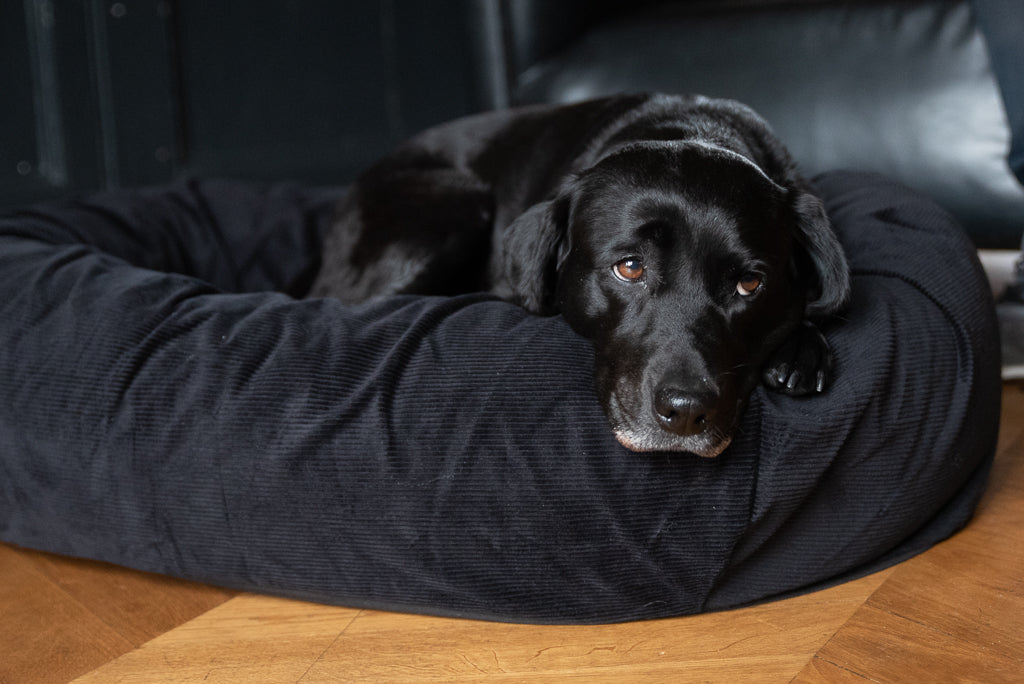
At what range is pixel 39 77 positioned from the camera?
143 inches

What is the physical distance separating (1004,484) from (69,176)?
3713mm

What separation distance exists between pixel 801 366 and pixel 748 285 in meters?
0.17

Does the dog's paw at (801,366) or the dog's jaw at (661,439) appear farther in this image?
the dog's paw at (801,366)

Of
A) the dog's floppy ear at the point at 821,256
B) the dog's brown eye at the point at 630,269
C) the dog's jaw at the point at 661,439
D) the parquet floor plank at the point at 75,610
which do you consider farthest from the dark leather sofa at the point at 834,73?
the parquet floor plank at the point at 75,610

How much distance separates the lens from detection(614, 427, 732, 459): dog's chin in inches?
53.6

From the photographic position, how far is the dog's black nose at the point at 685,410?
1.34 m

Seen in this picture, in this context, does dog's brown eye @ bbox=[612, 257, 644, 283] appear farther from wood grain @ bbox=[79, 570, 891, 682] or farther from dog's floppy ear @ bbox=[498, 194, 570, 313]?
wood grain @ bbox=[79, 570, 891, 682]

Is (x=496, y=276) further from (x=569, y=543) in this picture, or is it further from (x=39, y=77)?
(x=39, y=77)

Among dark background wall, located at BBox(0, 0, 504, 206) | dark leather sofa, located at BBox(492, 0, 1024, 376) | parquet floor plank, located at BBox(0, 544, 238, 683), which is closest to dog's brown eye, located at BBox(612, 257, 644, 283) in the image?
parquet floor plank, located at BBox(0, 544, 238, 683)

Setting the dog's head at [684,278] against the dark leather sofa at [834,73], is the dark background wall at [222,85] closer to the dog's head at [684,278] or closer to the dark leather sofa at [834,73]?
the dark leather sofa at [834,73]

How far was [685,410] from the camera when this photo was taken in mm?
1335

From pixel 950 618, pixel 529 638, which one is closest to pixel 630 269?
pixel 529 638

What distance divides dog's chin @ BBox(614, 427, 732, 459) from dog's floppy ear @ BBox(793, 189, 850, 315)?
0.41 m

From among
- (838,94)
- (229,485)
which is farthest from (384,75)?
(229,485)
